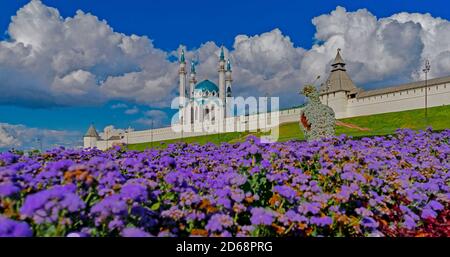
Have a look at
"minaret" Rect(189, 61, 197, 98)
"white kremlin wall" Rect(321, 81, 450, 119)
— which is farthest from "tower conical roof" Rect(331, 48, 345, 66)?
"minaret" Rect(189, 61, 197, 98)

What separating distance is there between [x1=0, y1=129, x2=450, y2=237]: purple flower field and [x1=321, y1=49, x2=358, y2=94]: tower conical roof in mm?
63927

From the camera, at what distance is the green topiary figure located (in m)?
16.5

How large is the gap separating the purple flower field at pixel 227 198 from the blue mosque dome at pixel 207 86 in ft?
338

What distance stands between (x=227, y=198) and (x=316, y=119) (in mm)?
13717

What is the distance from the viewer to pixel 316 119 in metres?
16.8

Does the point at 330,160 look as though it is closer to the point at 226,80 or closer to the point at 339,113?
the point at 339,113

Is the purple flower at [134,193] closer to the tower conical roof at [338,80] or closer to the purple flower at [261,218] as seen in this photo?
the purple flower at [261,218]

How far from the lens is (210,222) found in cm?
314

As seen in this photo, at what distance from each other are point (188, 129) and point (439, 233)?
295 ft

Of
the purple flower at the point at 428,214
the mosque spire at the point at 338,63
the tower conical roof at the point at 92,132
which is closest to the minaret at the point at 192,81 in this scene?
the tower conical roof at the point at 92,132

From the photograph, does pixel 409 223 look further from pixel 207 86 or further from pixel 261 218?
pixel 207 86

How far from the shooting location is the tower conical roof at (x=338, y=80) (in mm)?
68938
